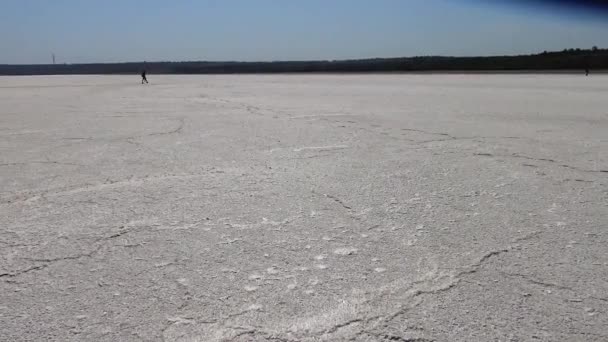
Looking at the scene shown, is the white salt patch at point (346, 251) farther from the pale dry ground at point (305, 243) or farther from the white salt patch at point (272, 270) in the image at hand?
the white salt patch at point (272, 270)

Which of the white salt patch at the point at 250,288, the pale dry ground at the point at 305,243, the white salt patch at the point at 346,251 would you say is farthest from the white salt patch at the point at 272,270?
the white salt patch at the point at 346,251

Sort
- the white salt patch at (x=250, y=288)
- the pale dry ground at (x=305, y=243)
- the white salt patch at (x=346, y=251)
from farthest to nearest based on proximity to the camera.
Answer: the white salt patch at (x=346, y=251) < the white salt patch at (x=250, y=288) < the pale dry ground at (x=305, y=243)

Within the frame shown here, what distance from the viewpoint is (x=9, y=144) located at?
5082mm

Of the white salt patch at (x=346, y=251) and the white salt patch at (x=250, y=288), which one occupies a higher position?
the white salt patch at (x=346, y=251)

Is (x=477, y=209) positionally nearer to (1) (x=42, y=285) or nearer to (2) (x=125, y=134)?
(1) (x=42, y=285)

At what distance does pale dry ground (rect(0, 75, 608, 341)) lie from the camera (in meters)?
1.62

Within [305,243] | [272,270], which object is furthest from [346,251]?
[272,270]

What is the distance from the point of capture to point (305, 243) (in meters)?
2.28

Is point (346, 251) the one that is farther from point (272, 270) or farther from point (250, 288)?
point (250, 288)

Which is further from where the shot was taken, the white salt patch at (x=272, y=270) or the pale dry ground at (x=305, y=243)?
the white salt patch at (x=272, y=270)

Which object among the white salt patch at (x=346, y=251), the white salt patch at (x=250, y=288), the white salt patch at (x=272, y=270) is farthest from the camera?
the white salt patch at (x=346, y=251)

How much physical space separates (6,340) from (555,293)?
194 cm

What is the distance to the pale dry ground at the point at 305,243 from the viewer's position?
1.62m

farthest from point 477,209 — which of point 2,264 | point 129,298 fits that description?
point 2,264
